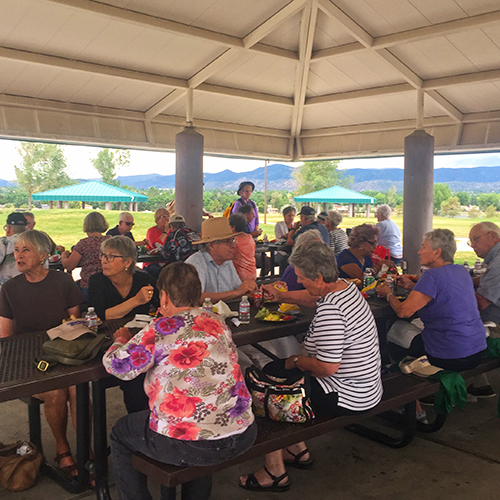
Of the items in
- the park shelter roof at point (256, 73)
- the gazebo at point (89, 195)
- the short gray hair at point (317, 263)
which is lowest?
the short gray hair at point (317, 263)

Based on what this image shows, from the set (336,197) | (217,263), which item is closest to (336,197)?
(336,197)

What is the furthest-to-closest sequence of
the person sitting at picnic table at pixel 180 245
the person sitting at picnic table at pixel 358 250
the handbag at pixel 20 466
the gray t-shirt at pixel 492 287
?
A: the person sitting at picnic table at pixel 180 245 → the person sitting at picnic table at pixel 358 250 → the gray t-shirt at pixel 492 287 → the handbag at pixel 20 466

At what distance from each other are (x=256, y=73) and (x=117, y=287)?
629cm

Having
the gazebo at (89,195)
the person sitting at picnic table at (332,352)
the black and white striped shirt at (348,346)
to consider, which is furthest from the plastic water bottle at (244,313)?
the gazebo at (89,195)

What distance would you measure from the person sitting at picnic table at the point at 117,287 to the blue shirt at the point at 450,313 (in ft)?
5.96

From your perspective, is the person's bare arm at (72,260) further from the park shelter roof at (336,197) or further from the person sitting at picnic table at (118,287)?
the park shelter roof at (336,197)

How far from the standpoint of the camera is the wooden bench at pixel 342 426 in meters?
2.11

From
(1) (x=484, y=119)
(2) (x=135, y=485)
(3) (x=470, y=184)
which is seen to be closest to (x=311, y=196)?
(1) (x=484, y=119)

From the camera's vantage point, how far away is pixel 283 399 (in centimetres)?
256

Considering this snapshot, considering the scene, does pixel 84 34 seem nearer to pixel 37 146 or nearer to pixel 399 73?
pixel 399 73

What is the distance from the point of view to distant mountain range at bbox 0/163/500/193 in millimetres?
112625

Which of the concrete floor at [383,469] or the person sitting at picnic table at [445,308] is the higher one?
the person sitting at picnic table at [445,308]

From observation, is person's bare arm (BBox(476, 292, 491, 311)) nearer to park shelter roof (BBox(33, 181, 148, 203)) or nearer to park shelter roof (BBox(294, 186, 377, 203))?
park shelter roof (BBox(33, 181, 148, 203))

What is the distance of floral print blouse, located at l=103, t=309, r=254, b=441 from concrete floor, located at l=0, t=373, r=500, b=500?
0.91 metres
